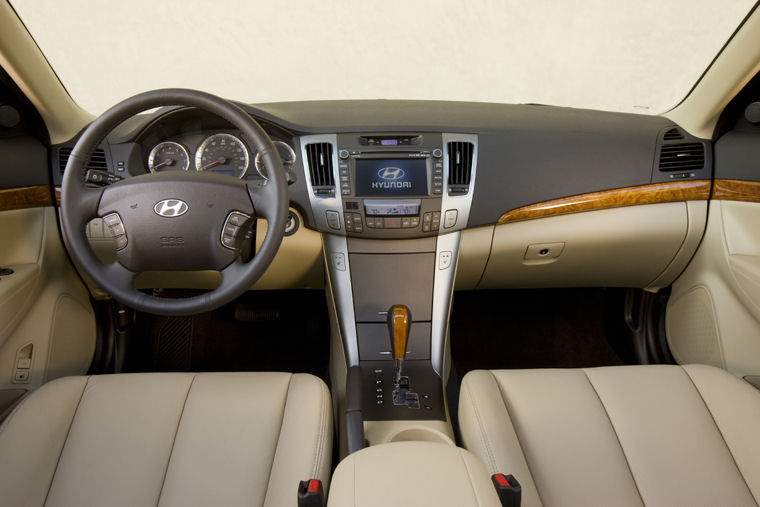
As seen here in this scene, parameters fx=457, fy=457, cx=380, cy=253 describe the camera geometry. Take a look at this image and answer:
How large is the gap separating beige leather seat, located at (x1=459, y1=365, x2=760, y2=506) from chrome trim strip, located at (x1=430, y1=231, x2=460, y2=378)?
374 mm

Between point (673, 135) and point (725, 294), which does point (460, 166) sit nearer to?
point (673, 135)

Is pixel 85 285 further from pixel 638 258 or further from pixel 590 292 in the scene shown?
pixel 590 292

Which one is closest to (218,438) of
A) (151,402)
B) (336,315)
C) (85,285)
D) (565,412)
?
(151,402)

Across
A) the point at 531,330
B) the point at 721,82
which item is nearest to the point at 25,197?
the point at 531,330

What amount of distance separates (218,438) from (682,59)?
1.93 m

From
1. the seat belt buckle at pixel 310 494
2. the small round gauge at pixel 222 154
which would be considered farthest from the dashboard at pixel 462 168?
the seat belt buckle at pixel 310 494

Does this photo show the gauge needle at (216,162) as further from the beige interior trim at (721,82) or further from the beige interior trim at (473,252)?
the beige interior trim at (721,82)

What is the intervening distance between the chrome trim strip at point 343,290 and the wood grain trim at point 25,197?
0.90 m

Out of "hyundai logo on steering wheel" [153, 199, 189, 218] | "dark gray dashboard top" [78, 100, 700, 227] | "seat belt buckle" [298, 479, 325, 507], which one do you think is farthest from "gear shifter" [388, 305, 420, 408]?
"hyundai logo on steering wheel" [153, 199, 189, 218]

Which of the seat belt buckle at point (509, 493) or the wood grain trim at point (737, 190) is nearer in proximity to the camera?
the seat belt buckle at point (509, 493)

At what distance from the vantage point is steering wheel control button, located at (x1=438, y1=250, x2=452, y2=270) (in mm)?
1562

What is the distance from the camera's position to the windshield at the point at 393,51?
5.27 ft

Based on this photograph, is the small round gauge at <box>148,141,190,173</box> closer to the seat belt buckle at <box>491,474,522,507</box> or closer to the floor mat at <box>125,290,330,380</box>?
the floor mat at <box>125,290,330,380</box>

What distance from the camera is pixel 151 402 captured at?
1087 mm
